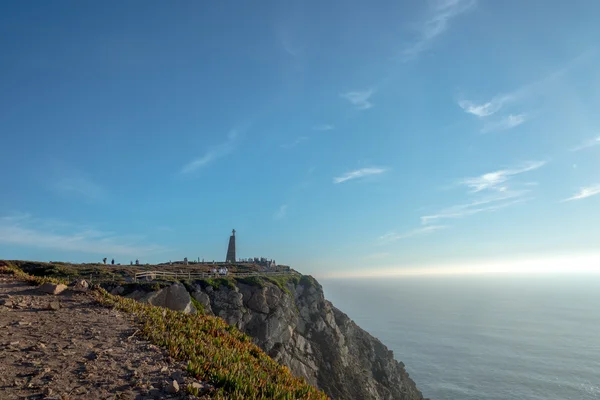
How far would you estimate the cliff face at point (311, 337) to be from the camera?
30.2m

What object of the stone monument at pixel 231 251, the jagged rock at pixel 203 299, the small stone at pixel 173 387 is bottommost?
the jagged rock at pixel 203 299

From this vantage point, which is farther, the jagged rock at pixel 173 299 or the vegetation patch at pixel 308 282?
the vegetation patch at pixel 308 282

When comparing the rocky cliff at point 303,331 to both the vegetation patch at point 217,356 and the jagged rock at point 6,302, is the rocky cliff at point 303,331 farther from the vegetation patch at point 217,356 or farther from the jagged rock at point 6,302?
the jagged rock at point 6,302

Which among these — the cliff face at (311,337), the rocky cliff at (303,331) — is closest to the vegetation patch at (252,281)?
the rocky cliff at (303,331)

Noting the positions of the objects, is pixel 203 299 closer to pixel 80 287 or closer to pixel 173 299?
pixel 173 299

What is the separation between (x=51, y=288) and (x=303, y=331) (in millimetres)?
27016

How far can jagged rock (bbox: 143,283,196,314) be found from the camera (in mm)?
25062

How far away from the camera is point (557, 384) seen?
64188mm

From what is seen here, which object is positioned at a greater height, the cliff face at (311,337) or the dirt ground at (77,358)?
the dirt ground at (77,358)

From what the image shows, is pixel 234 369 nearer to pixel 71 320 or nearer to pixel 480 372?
pixel 71 320

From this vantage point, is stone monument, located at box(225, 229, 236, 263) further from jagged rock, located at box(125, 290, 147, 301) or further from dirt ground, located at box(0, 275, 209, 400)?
dirt ground, located at box(0, 275, 209, 400)

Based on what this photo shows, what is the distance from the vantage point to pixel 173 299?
25.9 metres

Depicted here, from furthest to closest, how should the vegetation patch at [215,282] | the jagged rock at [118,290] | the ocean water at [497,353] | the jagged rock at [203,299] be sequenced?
the ocean water at [497,353] < the vegetation patch at [215,282] < the jagged rock at [203,299] < the jagged rock at [118,290]

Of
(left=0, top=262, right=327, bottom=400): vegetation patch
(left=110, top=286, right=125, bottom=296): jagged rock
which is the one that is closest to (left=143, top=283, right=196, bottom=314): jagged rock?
(left=110, top=286, right=125, bottom=296): jagged rock
